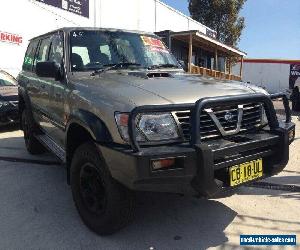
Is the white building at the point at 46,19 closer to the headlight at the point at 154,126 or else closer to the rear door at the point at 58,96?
the rear door at the point at 58,96

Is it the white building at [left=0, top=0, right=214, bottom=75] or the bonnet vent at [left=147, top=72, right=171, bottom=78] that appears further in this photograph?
the white building at [left=0, top=0, right=214, bottom=75]

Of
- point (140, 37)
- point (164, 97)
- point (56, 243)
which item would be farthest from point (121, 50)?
point (56, 243)

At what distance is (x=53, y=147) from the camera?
4969 millimetres

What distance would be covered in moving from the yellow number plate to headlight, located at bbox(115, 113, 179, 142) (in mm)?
581

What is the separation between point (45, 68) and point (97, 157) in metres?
1.31

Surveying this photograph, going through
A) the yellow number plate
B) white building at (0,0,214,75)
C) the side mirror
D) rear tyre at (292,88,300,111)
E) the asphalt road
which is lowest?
the asphalt road

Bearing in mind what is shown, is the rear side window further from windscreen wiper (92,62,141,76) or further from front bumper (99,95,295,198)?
front bumper (99,95,295,198)

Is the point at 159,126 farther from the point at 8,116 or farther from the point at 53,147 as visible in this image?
the point at 8,116

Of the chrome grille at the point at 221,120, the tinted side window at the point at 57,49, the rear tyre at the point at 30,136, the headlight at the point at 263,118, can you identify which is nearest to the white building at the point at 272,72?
the rear tyre at the point at 30,136

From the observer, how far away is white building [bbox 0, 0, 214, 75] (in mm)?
13133

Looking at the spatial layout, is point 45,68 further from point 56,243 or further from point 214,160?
point 214,160

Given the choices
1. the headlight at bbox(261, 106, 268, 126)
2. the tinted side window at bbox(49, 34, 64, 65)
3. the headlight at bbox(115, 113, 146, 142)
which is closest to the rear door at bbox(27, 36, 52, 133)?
the tinted side window at bbox(49, 34, 64, 65)

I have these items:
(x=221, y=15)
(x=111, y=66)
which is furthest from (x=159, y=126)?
(x=221, y=15)

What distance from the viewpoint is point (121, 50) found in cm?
467
